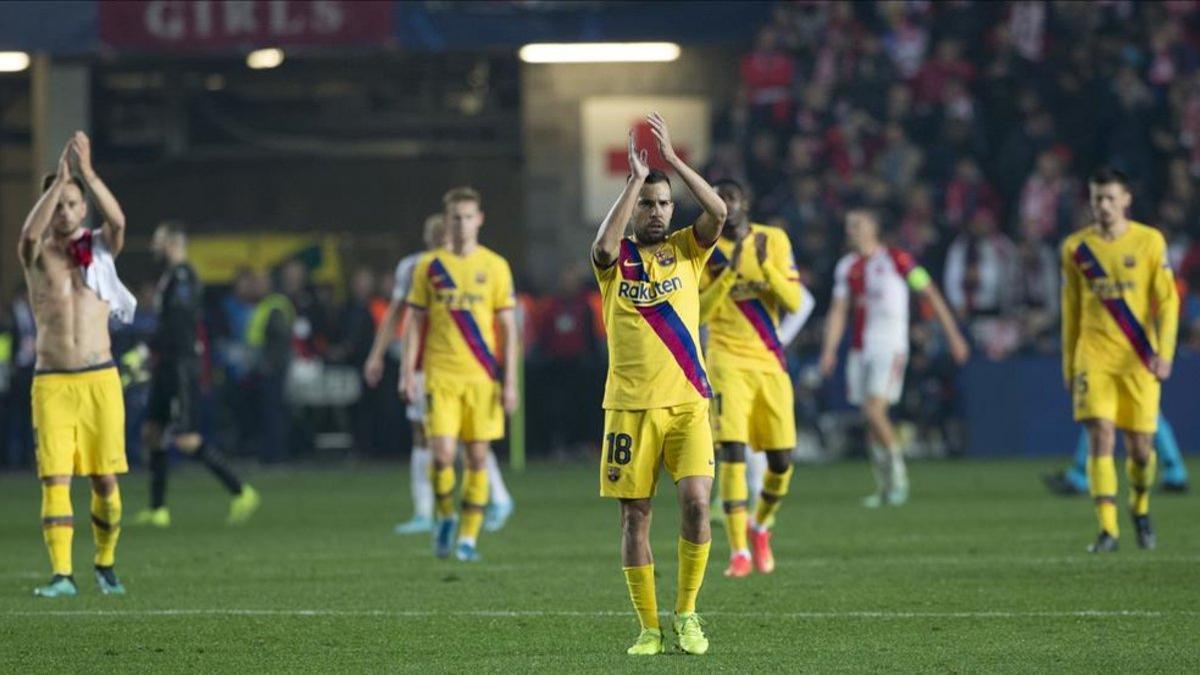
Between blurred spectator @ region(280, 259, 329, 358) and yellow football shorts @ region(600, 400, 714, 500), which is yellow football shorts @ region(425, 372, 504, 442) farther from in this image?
blurred spectator @ region(280, 259, 329, 358)

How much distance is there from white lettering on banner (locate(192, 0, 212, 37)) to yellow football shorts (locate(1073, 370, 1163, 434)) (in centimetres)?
1231

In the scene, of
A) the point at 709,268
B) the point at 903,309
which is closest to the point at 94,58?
the point at 903,309

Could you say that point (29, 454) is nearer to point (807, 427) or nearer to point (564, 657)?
point (807, 427)

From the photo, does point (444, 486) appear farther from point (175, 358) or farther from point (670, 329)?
point (670, 329)

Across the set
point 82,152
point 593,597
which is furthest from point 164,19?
point 593,597

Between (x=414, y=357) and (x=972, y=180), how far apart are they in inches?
511

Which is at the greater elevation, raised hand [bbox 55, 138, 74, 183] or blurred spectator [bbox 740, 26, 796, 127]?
blurred spectator [bbox 740, 26, 796, 127]

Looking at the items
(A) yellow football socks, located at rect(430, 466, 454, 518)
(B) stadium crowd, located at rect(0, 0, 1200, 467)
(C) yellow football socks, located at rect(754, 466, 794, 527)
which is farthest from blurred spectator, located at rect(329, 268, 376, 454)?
(C) yellow football socks, located at rect(754, 466, 794, 527)

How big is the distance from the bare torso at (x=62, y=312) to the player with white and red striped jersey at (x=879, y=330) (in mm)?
7973

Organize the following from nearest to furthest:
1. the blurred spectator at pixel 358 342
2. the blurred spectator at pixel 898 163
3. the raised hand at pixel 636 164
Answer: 1. the raised hand at pixel 636 164
2. the blurred spectator at pixel 898 163
3. the blurred spectator at pixel 358 342

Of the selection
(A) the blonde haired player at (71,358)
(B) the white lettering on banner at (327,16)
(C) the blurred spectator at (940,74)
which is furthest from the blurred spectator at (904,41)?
(A) the blonde haired player at (71,358)

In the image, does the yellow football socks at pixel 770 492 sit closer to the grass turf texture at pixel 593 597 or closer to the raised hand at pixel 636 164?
the grass turf texture at pixel 593 597

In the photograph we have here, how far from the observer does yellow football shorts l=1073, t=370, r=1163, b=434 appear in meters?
14.5

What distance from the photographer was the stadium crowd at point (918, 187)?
26.1 m
